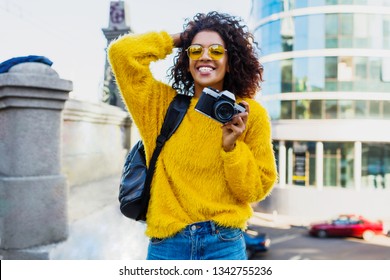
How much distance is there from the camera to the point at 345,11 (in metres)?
12.0

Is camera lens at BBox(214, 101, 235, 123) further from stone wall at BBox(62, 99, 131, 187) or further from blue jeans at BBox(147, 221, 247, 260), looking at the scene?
stone wall at BBox(62, 99, 131, 187)

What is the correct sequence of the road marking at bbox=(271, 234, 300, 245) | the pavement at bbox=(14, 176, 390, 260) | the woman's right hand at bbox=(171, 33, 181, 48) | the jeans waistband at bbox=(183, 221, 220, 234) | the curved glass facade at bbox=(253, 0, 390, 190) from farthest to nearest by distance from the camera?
the curved glass facade at bbox=(253, 0, 390, 190)
the road marking at bbox=(271, 234, 300, 245)
the pavement at bbox=(14, 176, 390, 260)
the woman's right hand at bbox=(171, 33, 181, 48)
the jeans waistband at bbox=(183, 221, 220, 234)

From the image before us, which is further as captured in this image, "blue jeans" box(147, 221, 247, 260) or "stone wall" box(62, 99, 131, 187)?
"stone wall" box(62, 99, 131, 187)

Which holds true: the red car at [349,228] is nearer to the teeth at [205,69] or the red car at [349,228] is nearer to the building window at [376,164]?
the building window at [376,164]

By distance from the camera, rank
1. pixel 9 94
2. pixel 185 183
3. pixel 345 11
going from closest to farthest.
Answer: pixel 185 183 → pixel 9 94 → pixel 345 11

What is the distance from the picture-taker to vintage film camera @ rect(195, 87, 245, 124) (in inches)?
40.8

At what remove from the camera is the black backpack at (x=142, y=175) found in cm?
115

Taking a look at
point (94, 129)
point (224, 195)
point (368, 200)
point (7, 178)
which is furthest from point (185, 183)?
point (368, 200)

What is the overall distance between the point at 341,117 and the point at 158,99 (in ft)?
40.6

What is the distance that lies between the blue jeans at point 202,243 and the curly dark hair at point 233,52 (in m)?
0.44

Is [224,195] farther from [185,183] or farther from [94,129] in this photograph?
[94,129]

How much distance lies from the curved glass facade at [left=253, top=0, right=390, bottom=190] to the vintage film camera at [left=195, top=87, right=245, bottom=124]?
10205mm

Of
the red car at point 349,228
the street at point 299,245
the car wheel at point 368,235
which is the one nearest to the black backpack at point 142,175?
the street at point 299,245

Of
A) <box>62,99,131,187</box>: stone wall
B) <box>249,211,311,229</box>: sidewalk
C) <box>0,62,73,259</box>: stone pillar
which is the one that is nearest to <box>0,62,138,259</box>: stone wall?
<box>0,62,73,259</box>: stone pillar
